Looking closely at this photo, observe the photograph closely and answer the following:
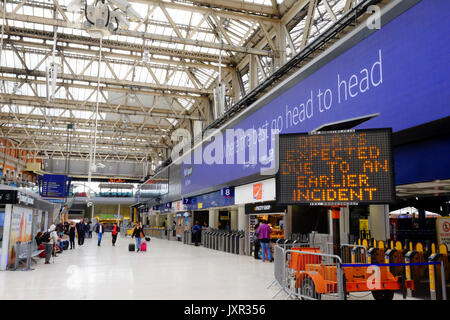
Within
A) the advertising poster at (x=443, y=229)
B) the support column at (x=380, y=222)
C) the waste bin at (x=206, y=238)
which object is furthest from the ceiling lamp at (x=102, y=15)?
the waste bin at (x=206, y=238)

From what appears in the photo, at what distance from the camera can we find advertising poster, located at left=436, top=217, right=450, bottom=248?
1136 cm

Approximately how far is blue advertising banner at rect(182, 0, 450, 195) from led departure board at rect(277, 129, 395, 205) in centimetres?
143

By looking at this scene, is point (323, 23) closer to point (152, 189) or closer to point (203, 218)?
point (203, 218)

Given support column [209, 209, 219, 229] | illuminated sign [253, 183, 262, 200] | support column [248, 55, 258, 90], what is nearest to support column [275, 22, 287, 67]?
support column [248, 55, 258, 90]

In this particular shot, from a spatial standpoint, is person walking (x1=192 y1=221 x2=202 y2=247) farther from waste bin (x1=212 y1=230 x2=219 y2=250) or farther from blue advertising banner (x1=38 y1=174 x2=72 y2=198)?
blue advertising banner (x1=38 y1=174 x2=72 y2=198)

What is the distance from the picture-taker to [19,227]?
1173 cm

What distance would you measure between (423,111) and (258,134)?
23.9 ft

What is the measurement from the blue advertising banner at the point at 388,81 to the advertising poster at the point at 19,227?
851cm

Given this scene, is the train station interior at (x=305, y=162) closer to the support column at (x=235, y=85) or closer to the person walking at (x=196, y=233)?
the support column at (x=235, y=85)

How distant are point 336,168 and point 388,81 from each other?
2.60m

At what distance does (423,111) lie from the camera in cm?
651

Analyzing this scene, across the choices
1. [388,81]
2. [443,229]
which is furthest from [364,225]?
[388,81]

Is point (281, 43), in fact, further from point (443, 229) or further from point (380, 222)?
point (443, 229)
